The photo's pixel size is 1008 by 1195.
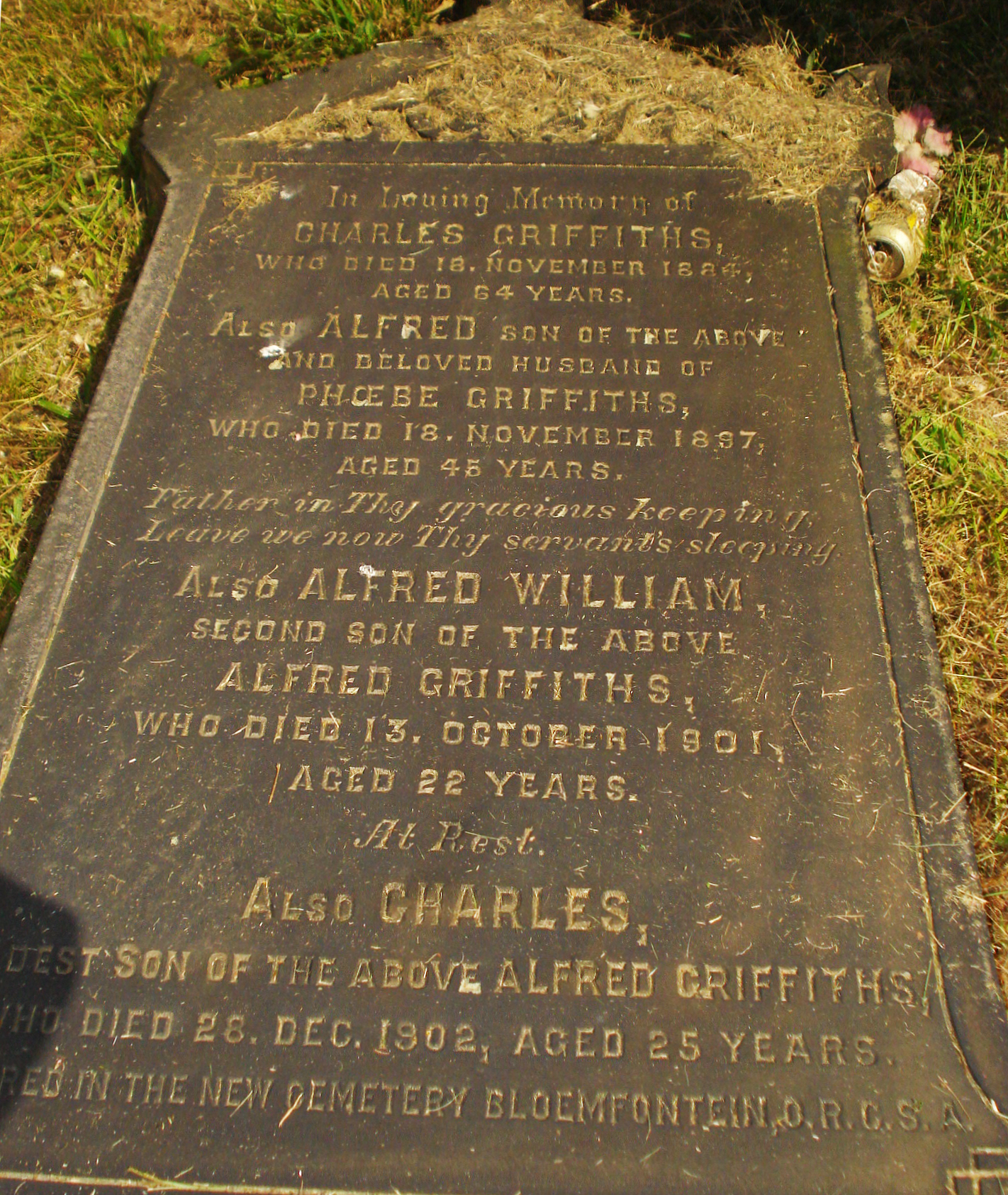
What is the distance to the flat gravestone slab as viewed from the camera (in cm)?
176

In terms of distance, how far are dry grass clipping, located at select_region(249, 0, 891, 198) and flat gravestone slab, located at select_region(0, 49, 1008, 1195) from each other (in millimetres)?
256

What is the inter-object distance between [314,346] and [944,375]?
7.61ft

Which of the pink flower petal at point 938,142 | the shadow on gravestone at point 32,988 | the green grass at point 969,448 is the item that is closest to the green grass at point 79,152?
the shadow on gravestone at point 32,988

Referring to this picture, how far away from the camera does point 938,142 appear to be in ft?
11.7

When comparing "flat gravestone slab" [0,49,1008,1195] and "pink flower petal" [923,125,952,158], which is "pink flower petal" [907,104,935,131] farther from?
"flat gravestone slab" [0,49,1008,1195]

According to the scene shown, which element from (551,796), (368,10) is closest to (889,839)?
(551,796)

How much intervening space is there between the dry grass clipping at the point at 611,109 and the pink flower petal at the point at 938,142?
76 cm

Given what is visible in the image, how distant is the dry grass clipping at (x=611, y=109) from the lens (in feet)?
9.58

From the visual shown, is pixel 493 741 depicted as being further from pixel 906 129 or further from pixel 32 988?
pixel 906 129

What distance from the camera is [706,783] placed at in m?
2.02

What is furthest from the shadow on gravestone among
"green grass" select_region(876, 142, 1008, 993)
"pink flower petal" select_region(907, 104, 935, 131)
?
"pink flower petal" select_region(907, 104, 935, 131)

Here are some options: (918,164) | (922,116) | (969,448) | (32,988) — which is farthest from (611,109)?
(32,988)

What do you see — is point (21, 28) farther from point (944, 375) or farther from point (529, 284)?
point (944, 375)

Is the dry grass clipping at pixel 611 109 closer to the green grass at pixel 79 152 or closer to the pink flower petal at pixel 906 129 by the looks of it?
the pink flower petal at pixel 906 129
